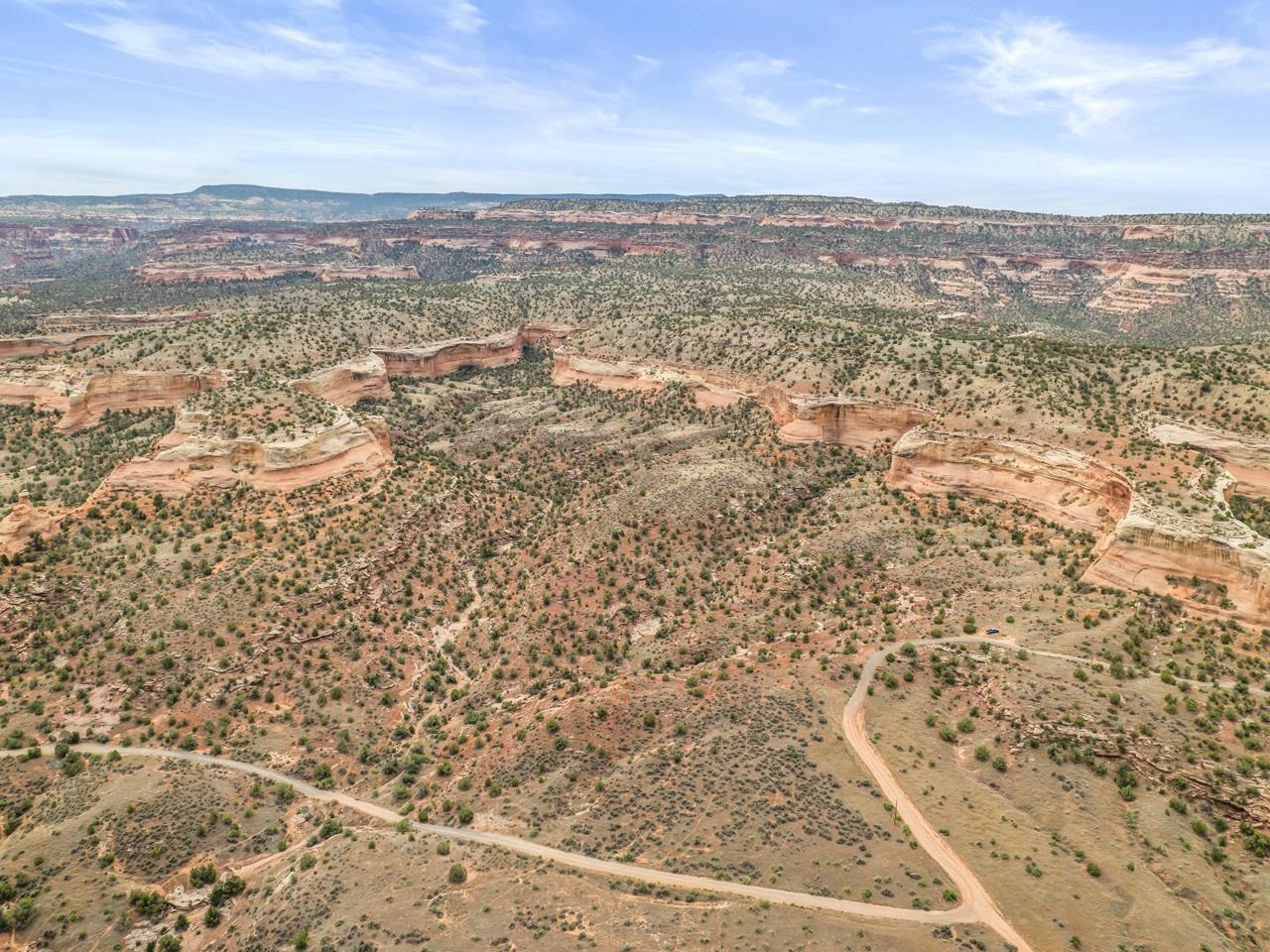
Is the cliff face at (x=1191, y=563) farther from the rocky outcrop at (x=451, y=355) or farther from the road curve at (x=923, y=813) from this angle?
the rocky outcrop at (x=451, y=355)

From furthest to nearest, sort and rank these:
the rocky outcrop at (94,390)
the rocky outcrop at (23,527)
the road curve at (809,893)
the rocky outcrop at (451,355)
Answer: the rocky outcrop at (451,355) < the rocky outcrop at (94,390) < the rocky outcrop at (23,527) < the road curve at (809,893)

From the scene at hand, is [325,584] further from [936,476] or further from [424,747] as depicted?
[936,476]

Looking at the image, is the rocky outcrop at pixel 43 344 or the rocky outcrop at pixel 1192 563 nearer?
the rocky outcrop at pixel 1192 563

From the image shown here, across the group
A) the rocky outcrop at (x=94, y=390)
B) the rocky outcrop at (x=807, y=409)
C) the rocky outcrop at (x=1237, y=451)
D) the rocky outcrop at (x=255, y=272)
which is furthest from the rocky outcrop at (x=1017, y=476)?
the rocky outcrop at (x=255, y=272)

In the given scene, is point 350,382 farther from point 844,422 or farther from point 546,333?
point 844,422

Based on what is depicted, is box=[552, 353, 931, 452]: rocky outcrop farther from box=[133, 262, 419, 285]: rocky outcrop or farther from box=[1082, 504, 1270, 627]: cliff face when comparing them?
box=[133, 262, 419, 285]: rocky outcrop

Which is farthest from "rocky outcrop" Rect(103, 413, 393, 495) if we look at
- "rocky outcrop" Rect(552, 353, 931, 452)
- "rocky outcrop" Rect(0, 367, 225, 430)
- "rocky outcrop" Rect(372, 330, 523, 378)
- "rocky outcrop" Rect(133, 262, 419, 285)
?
"rocky outcrop" Rect(133, 262, 419, 285)

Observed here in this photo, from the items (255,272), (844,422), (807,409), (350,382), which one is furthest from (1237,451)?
(255,272)
